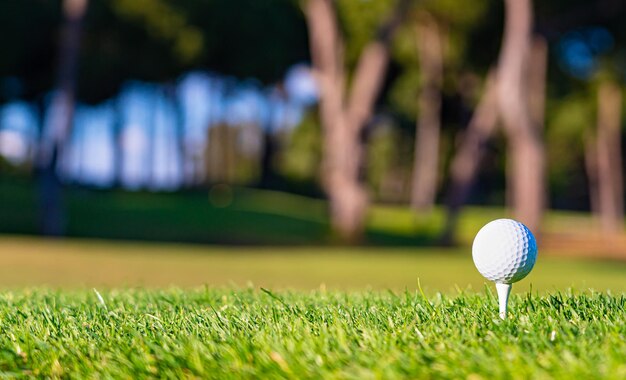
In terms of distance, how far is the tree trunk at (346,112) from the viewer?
71.3ft

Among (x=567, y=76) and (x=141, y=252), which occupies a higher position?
(x=567, y=76)

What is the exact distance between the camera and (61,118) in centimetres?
1948

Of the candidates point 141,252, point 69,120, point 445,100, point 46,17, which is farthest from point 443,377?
point 445,100

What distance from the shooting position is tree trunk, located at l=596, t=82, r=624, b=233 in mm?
31422

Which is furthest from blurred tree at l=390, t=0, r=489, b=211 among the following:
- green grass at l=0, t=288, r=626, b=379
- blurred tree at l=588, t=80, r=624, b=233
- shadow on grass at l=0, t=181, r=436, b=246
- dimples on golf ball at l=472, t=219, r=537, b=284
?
green grass at l=0, t=288, r=626, b=379

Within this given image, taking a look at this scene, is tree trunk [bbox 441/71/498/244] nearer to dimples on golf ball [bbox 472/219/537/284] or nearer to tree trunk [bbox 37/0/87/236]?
tree trunk [bbox 37/0/87/236]

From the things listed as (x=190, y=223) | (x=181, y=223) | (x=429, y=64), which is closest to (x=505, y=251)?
(x=190, y=223)

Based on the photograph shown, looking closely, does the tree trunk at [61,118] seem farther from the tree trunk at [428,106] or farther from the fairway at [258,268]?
the tree trunk at [428,106]

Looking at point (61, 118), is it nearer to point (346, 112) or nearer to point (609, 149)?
point (346, 112)

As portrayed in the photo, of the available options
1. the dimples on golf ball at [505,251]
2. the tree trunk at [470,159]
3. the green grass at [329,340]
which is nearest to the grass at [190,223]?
the tree trunk at [470,159]

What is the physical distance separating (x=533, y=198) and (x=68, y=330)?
18.4 meters

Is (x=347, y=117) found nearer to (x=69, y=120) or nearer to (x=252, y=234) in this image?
(x=252, y=234)

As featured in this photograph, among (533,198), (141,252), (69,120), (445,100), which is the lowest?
(141,252)

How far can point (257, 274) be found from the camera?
43.3ft
